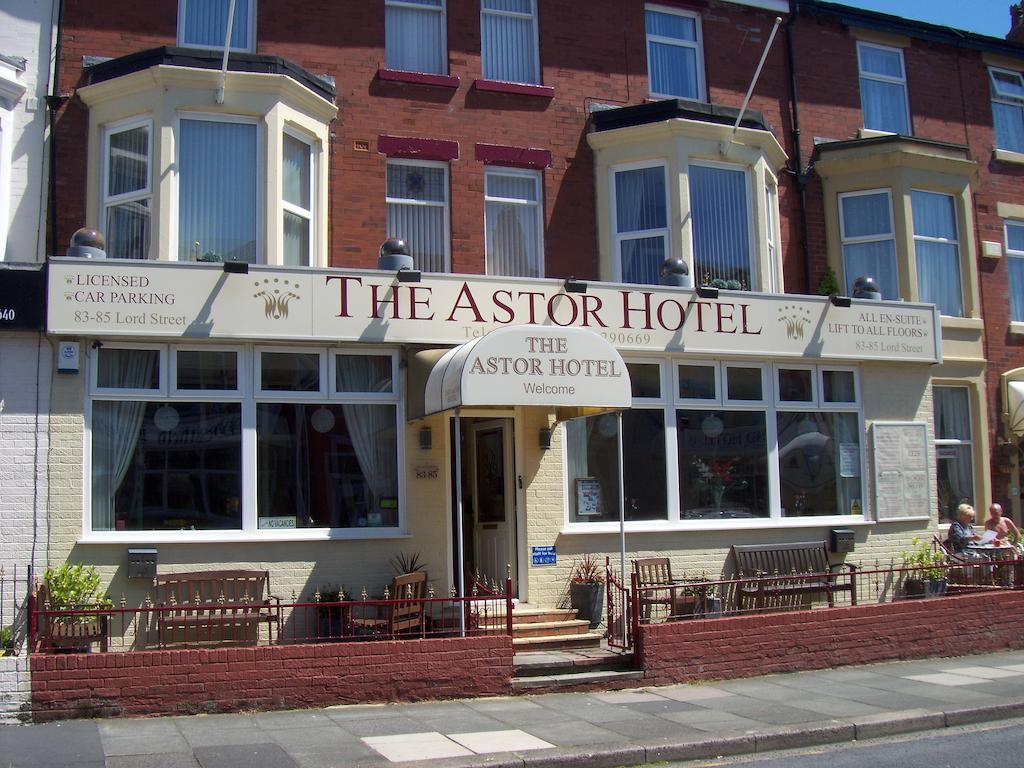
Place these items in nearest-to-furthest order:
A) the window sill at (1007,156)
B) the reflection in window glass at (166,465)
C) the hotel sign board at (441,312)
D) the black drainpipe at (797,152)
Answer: the hotel sign board at (441,312), the reflection in window glass at (166,465), the black drainpipe at (797,152), the window sill at (1007,156)

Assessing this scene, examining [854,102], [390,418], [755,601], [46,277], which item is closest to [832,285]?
[854,102]

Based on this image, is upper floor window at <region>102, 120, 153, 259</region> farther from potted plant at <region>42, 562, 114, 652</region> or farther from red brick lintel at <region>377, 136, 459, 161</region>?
potted plant at <region>42, 562, 114, 652</region>

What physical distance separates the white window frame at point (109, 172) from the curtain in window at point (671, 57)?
277 inches

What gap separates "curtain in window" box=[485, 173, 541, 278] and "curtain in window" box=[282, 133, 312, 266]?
2.40 metres

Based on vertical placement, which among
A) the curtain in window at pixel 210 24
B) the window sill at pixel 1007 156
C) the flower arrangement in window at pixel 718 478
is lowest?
the flower arrangement in window at pixel 718 478

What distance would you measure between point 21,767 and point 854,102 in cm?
1460

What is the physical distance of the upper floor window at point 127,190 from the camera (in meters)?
12.2

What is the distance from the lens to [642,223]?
47.1ft

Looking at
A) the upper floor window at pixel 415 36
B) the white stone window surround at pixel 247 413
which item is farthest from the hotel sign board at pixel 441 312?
the upper floor window at pixel 415 36

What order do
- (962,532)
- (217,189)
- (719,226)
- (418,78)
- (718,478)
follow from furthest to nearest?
(962,532) < (719,226) < (418,78) < (718,478) < (217,189)

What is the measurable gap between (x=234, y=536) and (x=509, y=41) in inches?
305

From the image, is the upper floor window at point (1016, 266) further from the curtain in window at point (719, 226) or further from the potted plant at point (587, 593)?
the potted plant at point (587, 593)

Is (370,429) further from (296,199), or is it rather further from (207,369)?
(296,199)

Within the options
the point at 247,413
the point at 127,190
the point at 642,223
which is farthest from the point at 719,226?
the point at 127,190
